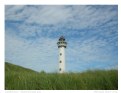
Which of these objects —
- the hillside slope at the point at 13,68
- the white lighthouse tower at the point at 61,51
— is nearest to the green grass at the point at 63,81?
the hillside slope at the point at 13,68

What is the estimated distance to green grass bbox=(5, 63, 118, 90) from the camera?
5520mm

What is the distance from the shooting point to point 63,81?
5.54 m

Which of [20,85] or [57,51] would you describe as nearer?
[20,85]

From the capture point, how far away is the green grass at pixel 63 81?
217 inches

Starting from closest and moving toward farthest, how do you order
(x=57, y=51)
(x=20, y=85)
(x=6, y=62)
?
(x=20, y=85)
(x=6, y=62)
(x=57, y=51)

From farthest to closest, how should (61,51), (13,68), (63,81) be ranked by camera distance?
(61,51)
(13,68)
(63,81)

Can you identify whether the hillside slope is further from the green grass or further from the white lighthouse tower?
the white lighthouse tower

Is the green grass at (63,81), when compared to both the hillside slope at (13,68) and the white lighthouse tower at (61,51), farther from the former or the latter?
the white lighthouse tower at (61,51)

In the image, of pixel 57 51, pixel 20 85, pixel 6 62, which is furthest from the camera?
pixel 57 51

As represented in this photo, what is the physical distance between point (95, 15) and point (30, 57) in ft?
4.89
